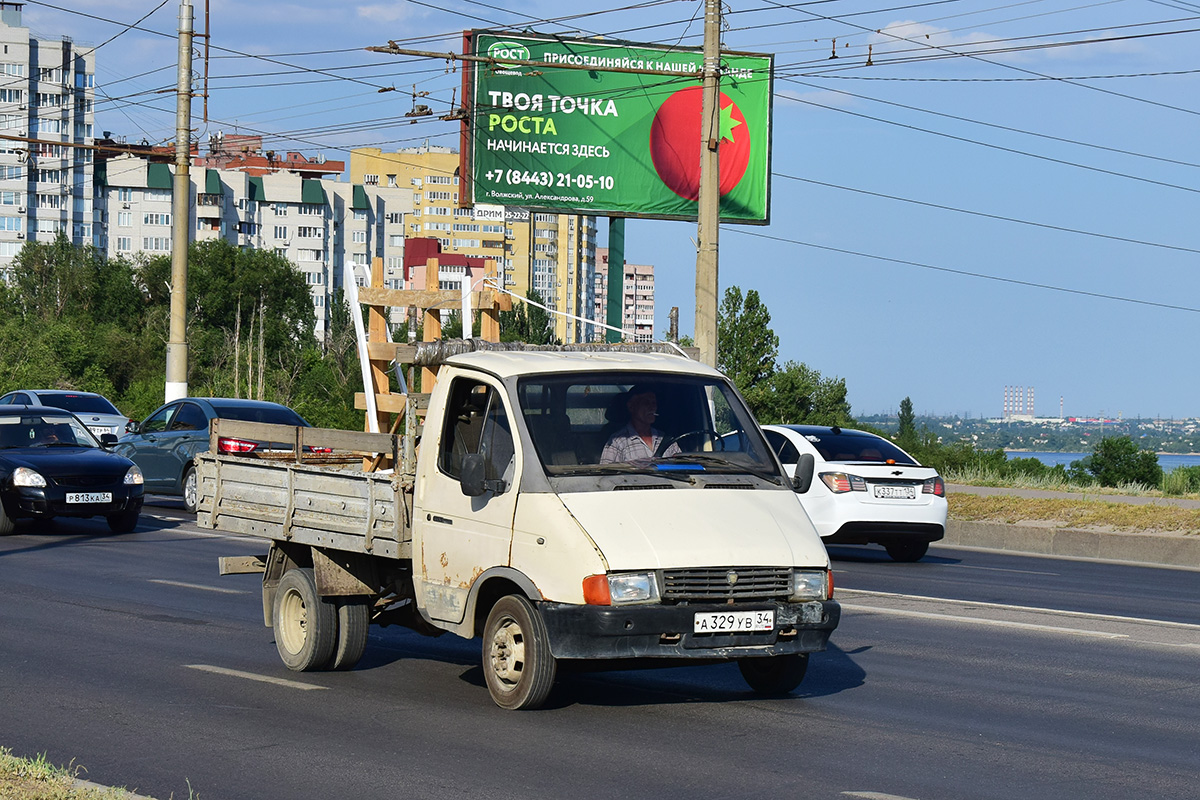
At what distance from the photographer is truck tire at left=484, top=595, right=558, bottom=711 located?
24.1ft

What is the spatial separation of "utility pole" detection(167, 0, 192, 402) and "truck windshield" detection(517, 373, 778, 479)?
21767 mm

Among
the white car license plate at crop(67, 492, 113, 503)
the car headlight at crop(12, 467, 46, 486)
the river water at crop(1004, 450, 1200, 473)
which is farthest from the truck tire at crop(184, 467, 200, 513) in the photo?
the river water at crop(1004, 450, 1200, 473)

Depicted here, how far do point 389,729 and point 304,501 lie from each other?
2095 millimetres

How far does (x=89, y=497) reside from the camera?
18312mm

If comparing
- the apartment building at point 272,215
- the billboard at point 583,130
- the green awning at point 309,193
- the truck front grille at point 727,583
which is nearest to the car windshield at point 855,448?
the truck front grille at point 727,583

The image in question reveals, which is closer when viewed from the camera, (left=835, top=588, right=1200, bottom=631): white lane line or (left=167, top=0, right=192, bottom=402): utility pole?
(left=835, top=588, right=1200, bottom=631): white lane line

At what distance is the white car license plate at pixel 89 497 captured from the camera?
1822 centimetres

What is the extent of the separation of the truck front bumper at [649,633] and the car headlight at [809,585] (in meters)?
0.08

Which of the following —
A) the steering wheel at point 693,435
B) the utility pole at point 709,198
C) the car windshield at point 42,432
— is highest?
the utility pole at point 709,198

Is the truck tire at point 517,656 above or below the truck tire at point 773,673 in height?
above

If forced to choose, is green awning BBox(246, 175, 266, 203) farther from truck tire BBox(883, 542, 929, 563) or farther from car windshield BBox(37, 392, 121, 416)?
truck tire BBox(883, 542, 929, 563)

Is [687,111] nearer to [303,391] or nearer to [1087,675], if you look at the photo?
[303,391]

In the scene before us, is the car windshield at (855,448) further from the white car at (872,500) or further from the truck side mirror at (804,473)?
the truck side mirror at (804,473)

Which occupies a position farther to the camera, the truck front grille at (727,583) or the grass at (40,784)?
the truck front grille at (727,583)
